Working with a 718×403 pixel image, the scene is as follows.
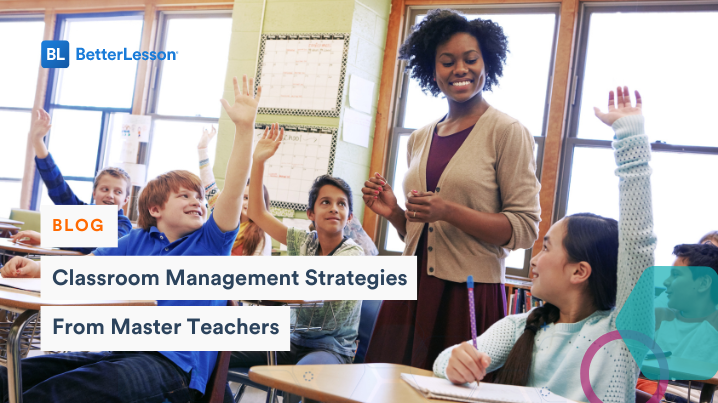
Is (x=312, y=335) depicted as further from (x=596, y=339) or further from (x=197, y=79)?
(x=197, y=79)

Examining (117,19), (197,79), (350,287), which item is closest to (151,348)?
(350,287)

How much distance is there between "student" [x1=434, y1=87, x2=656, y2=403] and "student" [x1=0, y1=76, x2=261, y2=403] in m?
0.73

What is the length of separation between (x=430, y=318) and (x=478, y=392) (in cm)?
41

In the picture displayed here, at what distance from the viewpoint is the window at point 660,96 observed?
3107 millimetres

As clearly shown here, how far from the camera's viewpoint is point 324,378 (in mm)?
824

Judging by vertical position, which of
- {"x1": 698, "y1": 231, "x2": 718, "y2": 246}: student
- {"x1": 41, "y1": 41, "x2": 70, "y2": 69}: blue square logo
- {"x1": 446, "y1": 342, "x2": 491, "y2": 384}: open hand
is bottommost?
{"x1": 446, "y1": 342, "x2": 491, "y2": 384}: open hand

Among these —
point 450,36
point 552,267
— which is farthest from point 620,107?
point 450,36

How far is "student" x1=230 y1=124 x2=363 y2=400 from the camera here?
180cm

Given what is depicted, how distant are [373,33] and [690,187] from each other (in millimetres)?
2191

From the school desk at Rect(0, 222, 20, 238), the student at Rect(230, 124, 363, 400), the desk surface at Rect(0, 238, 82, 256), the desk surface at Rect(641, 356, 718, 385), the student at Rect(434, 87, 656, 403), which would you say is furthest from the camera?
the school desk at Rect(0, 222, 20, 238)

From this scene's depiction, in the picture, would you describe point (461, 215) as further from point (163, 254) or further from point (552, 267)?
point (163, 254)

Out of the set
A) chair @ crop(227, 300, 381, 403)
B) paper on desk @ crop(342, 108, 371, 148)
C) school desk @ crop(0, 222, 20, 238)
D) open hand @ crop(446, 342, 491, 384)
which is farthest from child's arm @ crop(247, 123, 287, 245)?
school desk @ crop(0, 222, 20, 238)

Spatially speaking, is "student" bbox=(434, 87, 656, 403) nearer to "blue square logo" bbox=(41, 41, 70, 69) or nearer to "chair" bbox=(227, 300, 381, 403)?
Result: "chair" bbox=(227, 300, 381, 403)

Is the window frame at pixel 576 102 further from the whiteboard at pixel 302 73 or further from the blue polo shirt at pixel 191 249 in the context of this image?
the blue polo shirt at pixel 191 249
